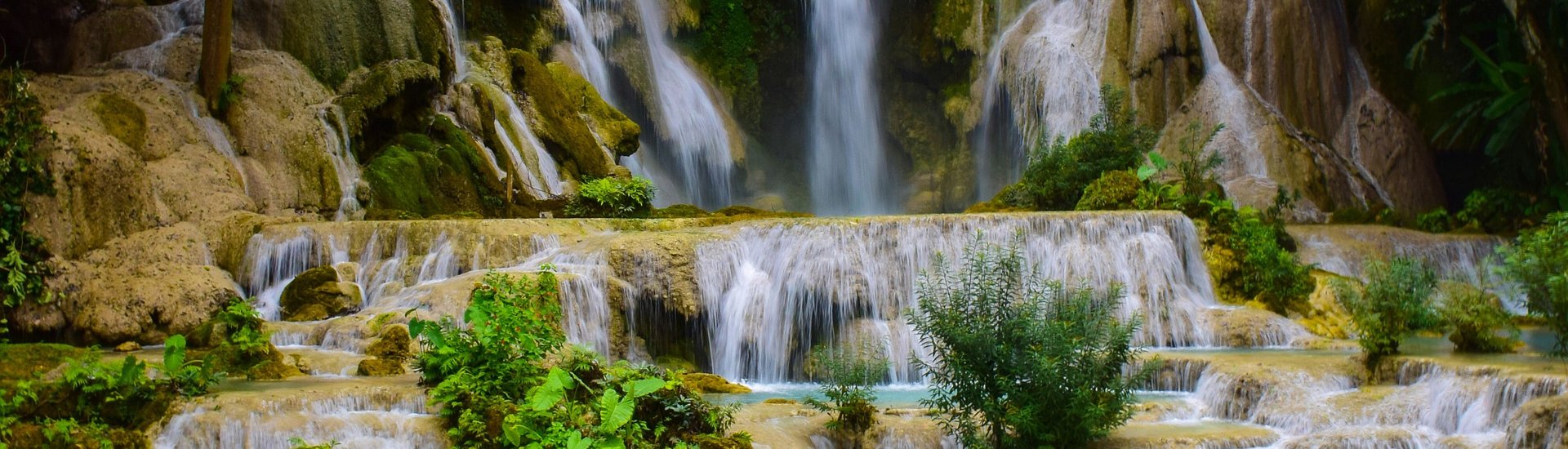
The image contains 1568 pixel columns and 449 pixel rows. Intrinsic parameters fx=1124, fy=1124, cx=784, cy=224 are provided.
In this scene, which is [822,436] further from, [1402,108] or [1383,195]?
[1402,108]

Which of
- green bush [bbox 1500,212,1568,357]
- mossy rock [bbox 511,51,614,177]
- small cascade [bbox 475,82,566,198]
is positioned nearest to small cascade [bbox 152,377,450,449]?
green bush [bbox 1500,212,1568,357]

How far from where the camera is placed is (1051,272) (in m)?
13.8

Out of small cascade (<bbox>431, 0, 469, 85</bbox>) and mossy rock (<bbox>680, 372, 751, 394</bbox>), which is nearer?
mossy rock (<bbox>680, 372, 751, 394</bbox>)

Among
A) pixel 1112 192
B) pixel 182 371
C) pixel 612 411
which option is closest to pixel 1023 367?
pixel 612 411

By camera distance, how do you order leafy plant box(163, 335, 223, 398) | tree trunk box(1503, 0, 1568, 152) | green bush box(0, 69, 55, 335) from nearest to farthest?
leafy plant box(163, 335, 223, 398) < green bush box(0, 69, 55, 335) < tree trunk box(1503, 0, 1568, 152)

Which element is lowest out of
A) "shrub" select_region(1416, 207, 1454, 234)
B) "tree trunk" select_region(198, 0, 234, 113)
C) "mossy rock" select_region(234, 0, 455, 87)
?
"shrub" select_region(1416, 207, 1454, 234)

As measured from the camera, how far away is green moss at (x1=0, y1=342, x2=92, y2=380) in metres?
8.70

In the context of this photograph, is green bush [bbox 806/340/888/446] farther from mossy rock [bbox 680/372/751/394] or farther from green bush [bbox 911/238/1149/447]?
mossy rock [bbox 680/372/751/394]

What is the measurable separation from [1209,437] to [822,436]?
9.39 ft

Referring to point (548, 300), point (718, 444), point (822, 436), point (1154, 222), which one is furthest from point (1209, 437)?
point (1154, 222)

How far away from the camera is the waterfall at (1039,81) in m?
22.8

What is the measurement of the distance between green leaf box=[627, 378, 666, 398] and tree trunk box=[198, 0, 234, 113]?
36.5 ft

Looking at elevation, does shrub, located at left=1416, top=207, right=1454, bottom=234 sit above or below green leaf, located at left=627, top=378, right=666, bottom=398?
above

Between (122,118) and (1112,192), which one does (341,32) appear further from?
(1112,192)
